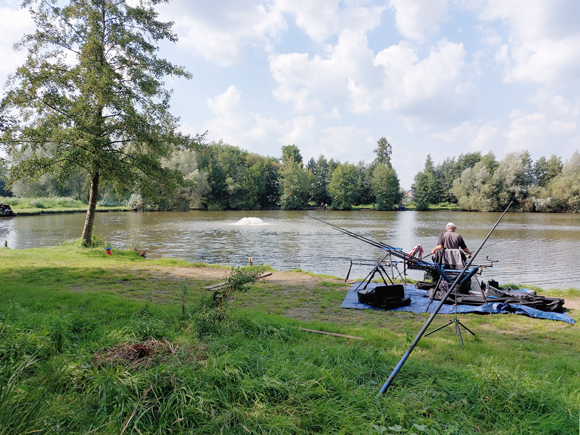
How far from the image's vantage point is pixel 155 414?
255 centimetres

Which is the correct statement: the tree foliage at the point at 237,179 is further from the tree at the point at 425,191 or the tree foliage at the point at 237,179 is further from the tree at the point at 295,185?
the tree at the point at 425,191

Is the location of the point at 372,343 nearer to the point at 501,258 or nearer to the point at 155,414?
the point at 155,414

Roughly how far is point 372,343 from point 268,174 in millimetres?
74027

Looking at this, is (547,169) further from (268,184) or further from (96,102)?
(96,102)

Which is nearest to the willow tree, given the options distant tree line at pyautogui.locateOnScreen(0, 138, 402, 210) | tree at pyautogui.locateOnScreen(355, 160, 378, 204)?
distant tree line at pyautogui.locateOnScreen(0, 138, 402, 210)

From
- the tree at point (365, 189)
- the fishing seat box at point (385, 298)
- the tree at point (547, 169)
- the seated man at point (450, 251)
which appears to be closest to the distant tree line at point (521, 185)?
the tree at point (547, 169)

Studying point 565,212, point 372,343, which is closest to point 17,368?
point 372,343

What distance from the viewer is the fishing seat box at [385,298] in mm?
7164

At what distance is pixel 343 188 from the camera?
7306 centimetres

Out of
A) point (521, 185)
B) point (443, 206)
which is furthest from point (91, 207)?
point (443, 206)

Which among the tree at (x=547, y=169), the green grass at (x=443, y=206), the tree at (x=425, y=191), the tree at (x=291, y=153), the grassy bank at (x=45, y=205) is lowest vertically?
the grassy bank at (x=45, y=205)

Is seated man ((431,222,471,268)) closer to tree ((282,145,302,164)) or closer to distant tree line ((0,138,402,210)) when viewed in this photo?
distant tree line ((0,138,402,210))

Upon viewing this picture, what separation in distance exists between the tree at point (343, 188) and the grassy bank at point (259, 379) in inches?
2651

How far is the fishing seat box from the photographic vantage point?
7.16 meters
